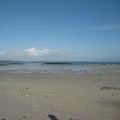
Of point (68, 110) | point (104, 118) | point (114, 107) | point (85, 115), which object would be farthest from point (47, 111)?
point (114, 107)

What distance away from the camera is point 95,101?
31.6 ft

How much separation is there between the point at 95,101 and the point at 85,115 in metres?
2.35

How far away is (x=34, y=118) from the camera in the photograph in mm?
6965

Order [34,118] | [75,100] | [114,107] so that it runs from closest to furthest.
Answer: [34,118] < [114,107] < [75,100]

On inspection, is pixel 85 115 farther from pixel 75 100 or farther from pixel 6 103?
pixel 6 103

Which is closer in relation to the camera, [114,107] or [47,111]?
[47,111]

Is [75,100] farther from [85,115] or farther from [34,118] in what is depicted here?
[34,118]

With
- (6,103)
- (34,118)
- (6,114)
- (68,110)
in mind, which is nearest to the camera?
(34,118)

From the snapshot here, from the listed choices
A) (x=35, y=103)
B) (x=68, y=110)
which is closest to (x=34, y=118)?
(x=68, y=110)

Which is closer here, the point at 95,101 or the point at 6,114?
the point at 6,114

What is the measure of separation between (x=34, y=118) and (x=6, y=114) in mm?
1059

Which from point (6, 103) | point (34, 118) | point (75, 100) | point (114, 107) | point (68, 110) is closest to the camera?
point (34, 118)

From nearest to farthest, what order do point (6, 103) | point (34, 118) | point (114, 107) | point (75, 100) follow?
point (34, 118) → point (114, 107) → point (6, 103) → point (75, 100)

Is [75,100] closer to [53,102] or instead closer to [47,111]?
[53,102]
